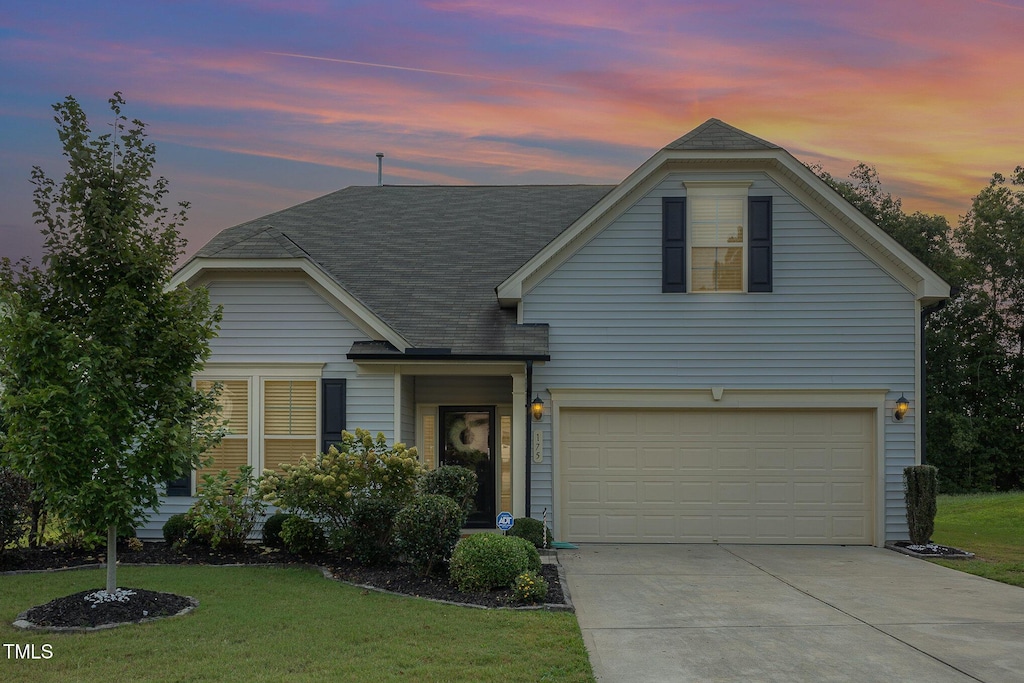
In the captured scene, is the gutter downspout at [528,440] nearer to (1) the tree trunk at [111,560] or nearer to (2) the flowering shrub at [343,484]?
(2) the flowering shrub at [343,484]

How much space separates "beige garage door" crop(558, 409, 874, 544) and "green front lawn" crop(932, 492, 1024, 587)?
195 centimetres

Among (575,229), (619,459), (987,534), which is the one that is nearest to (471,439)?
(619,459)

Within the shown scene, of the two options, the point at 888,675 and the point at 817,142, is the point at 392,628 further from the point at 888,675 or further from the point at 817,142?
the point at 817,142

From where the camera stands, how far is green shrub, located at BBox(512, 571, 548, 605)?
350 inches

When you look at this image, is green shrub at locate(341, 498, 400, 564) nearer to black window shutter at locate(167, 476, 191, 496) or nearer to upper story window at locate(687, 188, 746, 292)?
black window shutter at locate(167, 476, 191, 496)

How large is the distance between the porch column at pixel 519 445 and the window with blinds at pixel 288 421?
3.10 m

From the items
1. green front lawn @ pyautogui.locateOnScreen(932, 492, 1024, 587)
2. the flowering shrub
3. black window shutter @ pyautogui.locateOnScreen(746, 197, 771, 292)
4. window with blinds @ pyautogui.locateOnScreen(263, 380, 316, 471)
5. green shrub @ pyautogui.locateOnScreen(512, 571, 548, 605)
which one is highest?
black window shutter @ pyautogui.locateOnScreen(746, 197, 771, 292)

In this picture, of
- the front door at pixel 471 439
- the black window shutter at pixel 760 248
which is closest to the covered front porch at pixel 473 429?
the front door at pixel 471 439

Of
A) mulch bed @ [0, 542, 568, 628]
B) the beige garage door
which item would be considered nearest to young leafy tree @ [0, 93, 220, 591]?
mulch bed @ [0, 542, 568, 628]

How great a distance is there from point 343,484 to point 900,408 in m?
8.61

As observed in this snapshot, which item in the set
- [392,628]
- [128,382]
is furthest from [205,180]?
[392,628]

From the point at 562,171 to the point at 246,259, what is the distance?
15740mm

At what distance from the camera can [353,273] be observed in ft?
53.3

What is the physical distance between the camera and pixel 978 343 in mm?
33344
